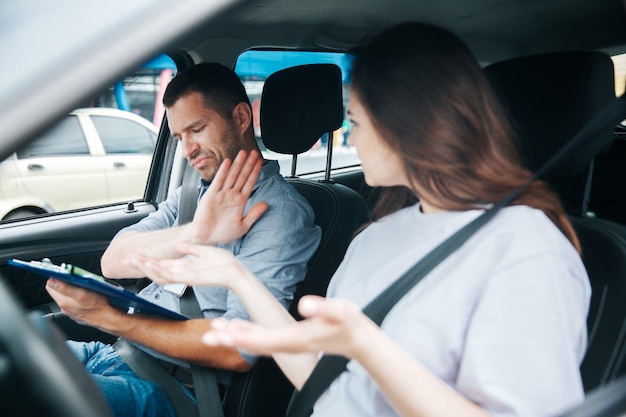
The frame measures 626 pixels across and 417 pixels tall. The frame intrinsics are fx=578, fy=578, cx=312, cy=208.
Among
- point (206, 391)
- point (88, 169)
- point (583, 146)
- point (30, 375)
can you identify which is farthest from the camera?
point (88, 169)

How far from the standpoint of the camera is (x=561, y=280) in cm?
93

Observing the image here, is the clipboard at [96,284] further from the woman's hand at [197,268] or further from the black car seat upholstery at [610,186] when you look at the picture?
the black car seat upholstery at [610,186]

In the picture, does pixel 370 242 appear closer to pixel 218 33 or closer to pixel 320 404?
pixel 320 404

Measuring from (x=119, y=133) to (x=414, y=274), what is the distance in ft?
11.8

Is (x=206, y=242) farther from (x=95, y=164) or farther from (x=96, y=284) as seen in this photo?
(x=95, y=164)

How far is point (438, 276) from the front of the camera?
1039 mm

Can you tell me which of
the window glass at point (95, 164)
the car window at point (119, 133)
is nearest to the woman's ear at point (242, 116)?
the window glass at point (95, 164)

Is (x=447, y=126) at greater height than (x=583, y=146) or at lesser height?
greater

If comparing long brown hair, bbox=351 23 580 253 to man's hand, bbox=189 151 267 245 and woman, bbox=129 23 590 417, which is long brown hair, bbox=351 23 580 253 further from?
man's hand, bbox=189 151 267 245

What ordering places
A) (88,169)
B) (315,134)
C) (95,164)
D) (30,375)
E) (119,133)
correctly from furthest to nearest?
(119,133)
(95,164)
(88,169)
(315,134)
(30,375)

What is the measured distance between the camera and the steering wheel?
2.71 ft

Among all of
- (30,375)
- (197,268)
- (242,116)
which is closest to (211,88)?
(242,116)

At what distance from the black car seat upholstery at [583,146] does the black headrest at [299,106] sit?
2.29 ft

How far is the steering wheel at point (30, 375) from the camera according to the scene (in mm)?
826
